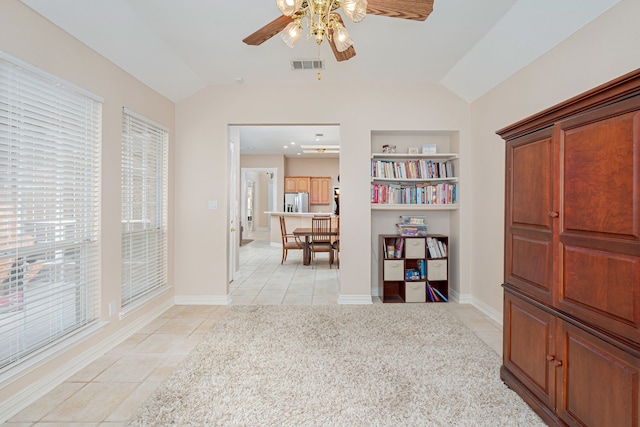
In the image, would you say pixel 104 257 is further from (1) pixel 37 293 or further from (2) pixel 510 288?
(2) pixel 510 288

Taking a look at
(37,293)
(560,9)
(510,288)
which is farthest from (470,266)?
(37,293)

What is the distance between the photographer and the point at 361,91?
12.8ft

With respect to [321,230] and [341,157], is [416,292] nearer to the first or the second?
[341,157]

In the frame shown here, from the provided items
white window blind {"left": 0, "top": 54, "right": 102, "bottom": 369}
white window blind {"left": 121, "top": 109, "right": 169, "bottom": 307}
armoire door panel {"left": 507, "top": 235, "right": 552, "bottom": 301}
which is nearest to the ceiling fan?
armoire door panel {"left": 507, "top": 235, "right": 552, "bottom": 301}

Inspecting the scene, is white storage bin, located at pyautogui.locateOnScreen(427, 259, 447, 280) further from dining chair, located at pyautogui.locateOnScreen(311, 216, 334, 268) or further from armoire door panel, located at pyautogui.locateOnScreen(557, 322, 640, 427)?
dining chair, located at pyautogui.locateOnScreen(311, 216, 334, 268)

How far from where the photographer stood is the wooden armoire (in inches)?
51.4

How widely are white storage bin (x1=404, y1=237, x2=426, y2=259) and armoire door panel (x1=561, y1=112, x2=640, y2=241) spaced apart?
2.34 meters

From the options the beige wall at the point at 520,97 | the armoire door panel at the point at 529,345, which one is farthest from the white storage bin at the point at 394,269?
the armoire door panel at the point at 529,345

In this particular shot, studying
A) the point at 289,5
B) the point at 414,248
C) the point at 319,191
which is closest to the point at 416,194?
the point at 414,248

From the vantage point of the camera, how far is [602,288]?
1.42 metres

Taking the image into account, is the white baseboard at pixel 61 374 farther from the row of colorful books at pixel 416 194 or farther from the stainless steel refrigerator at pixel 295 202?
the stainless steel refrigerator at pixel 295 202

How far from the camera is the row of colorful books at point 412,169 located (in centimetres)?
400

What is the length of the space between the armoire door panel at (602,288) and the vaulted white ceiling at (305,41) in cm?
172

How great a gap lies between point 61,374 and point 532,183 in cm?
328
